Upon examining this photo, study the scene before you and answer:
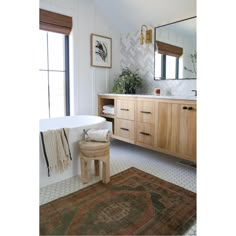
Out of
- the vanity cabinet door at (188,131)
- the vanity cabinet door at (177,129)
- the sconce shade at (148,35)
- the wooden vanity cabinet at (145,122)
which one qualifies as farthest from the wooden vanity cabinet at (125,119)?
the sconce shade at (148,35)

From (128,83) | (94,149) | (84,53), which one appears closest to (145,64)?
(128,83)

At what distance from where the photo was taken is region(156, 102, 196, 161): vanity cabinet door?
2479mm

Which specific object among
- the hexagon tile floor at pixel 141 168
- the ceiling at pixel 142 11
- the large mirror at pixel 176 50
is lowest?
the hexagon tile floor at pixel 141 168

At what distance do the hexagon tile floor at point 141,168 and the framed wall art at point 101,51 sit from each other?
149 cm

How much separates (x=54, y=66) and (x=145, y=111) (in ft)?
5.45

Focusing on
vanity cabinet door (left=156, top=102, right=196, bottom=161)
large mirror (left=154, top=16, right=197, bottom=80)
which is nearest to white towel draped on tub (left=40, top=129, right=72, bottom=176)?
vanity cabinet door (left=156, top=102, right=196, bottom=161)

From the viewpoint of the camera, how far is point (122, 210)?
1859 mm

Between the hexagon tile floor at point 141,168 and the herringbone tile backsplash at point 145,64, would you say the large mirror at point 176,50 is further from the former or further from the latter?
the hexagon tile floor at point 141,168

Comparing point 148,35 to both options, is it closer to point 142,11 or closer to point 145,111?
point 142,11

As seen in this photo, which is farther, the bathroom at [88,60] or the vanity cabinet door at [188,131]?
the bathroom at [88,60]

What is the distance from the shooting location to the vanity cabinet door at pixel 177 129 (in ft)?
8.13
